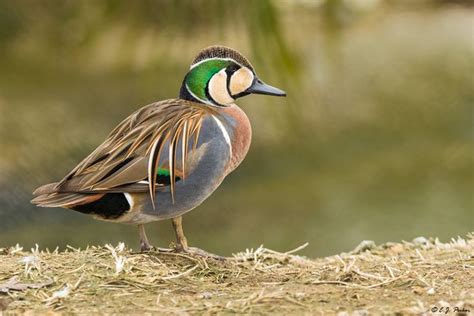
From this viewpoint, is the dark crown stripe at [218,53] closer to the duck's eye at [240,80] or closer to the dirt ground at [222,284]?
the duck's eye at [240,80]

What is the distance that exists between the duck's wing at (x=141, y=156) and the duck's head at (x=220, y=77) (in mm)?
67

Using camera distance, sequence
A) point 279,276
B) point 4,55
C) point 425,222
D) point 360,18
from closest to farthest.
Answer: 1. point 279,276
2. point 425,222
3. point 4,55
4. point 360,18

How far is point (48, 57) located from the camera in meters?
7.54

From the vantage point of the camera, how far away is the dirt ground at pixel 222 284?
258 cm

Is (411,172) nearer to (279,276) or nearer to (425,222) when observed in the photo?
(425,222)

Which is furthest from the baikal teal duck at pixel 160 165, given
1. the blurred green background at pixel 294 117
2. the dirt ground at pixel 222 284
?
the blurred green background at pixel 294 117

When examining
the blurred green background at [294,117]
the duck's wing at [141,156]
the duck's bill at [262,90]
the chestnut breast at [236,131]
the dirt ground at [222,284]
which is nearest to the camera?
the dirt ground at [222,284]

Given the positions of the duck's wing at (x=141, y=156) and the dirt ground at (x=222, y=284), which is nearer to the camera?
the dirt ground at (x=222, y=284)

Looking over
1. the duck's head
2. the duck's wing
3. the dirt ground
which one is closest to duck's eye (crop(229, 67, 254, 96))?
the duck's head

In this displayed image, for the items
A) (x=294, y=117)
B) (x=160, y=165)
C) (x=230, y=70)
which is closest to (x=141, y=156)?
(x=160, y=165)

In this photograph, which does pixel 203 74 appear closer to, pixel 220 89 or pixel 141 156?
pixel 220 89

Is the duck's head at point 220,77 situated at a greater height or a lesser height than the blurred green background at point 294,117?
lesser

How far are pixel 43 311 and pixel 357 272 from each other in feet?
3.05

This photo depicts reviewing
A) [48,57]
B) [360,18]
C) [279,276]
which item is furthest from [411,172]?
[279,276]
